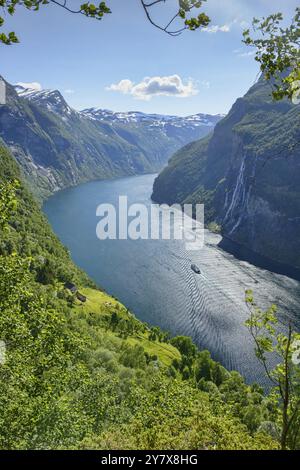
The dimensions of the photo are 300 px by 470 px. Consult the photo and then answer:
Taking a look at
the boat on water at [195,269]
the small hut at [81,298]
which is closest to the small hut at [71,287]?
the small hut at [81,298]

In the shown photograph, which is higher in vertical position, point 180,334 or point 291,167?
point 291,167

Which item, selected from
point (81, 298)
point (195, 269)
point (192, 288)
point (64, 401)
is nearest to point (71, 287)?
point (81, 298)

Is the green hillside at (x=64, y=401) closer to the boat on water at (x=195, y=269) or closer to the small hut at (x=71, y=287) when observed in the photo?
the small hut at (x=71, y=287)

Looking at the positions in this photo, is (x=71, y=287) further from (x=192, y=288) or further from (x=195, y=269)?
(x=195, y=269)

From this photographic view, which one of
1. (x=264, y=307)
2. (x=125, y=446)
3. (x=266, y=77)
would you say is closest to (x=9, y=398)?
(x=125, y=446)

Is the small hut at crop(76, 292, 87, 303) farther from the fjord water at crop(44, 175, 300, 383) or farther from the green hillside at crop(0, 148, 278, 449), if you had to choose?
the green hillside at crop(0, 148, 278, 449)

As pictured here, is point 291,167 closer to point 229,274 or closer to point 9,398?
point 229,274

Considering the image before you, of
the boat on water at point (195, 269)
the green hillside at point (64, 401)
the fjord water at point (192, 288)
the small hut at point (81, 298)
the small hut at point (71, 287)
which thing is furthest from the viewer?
the boat on water at point (195, 269)

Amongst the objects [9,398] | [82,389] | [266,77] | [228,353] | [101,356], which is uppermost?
[266,77]
